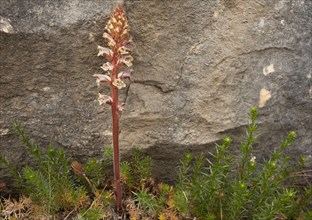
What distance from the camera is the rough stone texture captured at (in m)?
2.13

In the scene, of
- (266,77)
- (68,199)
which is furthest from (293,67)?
(68,199)

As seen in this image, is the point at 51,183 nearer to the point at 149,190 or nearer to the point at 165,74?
the point at 149,190

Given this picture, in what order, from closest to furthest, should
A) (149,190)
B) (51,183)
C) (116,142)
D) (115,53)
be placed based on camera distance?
(115,53), (116,142), (51,183), (149,190)

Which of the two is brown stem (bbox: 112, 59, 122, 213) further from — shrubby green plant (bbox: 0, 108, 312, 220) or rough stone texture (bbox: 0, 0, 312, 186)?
rough stone texture (bbox: 0, 0, 312, 186)

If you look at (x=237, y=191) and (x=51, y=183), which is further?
(x=51, y=183)

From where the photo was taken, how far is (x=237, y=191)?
82.4 inches

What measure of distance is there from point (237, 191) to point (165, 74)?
0.64 meters

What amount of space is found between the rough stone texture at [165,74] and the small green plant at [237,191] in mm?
200

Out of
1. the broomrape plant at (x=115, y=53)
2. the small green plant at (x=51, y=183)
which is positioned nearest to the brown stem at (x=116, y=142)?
the broomrape plant at (x=115, y=53)

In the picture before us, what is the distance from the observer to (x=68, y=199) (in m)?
2.27

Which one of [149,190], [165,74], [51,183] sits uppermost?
[165,74]

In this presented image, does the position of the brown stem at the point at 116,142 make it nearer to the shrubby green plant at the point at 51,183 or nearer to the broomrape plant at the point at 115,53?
the broomrape plant at the point at 115,53

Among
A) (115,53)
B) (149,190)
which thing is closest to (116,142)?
(115,53)

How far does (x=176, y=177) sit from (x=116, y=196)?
0.41m
